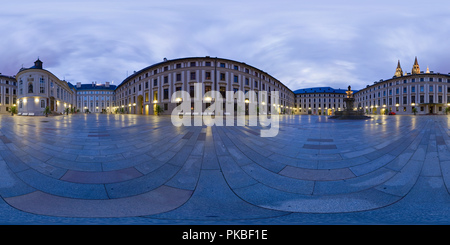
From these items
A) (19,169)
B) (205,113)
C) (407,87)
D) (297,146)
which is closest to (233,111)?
(205,113)

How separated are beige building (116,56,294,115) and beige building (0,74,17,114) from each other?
113ft

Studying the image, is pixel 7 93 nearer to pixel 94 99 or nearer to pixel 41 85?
pixel 41 85

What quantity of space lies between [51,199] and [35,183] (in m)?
0.78

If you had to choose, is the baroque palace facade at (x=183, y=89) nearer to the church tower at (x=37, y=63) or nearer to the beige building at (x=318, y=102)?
the church tower at (x=37, y=63)

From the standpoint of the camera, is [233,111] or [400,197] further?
[233,111]

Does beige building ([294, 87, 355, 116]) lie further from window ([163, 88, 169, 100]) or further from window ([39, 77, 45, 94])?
window ([39, 77, 45, 94])

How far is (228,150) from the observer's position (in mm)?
4922

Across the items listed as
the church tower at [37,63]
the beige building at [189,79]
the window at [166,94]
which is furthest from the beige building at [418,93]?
the church tower at [37,63]

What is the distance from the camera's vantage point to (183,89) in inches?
1385

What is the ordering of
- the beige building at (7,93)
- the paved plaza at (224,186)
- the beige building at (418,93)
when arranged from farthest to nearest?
the beige building at (418,93), the beige building at (7,93), the paved plaza at (224,186)

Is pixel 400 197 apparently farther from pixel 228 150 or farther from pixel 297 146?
pixel 228 150

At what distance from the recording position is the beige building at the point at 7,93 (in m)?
49.4

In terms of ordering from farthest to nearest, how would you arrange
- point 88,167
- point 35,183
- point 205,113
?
point 205,113
point 88,167
point 35,183
